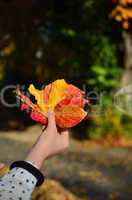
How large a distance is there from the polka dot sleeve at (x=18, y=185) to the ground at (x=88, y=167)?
6.92m

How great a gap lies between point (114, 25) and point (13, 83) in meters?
3.88

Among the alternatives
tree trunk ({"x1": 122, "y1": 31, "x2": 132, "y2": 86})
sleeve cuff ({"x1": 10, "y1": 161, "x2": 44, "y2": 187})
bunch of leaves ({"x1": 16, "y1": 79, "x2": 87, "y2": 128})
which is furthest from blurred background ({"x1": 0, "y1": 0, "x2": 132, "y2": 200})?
sleeve cuff ({"x1": 10, "y1": 161, "x2": 44, "y2": 187})

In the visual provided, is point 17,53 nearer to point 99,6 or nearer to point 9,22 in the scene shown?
point 9,22

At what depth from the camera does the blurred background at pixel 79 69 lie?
11.7 metres

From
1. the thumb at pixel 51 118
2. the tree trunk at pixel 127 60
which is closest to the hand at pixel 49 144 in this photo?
the thumb at pixel 51 118

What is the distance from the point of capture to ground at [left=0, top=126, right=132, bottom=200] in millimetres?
9164

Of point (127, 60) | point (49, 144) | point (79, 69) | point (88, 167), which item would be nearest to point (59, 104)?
point (49, 144)

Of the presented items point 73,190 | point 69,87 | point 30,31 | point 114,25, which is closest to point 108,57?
point 114,25

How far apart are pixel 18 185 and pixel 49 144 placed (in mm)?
178

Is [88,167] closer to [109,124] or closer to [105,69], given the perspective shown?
[109,124]

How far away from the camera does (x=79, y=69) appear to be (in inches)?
596

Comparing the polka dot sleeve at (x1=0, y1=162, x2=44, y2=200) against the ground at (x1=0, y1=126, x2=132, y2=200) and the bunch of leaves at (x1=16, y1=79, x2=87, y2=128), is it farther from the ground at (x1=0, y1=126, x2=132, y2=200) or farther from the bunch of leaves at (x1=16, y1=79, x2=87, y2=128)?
the ground at (x1=0, y1=126, x2=132, y2=200)

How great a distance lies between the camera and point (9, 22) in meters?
16.5

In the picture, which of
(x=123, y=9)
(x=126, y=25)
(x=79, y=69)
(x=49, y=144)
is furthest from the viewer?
(x=79, y=69)
